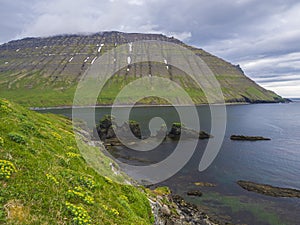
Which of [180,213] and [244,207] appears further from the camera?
[244,207]

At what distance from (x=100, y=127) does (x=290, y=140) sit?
7918cm

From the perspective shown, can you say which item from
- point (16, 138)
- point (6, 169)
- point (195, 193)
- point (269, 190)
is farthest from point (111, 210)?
point (269, 190)

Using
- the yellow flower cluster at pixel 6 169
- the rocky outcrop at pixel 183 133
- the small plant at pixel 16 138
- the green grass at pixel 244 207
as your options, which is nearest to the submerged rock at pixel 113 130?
the rocky outcrop at pixel 183 133

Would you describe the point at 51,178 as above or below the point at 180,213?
above

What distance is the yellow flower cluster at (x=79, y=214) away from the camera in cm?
1016

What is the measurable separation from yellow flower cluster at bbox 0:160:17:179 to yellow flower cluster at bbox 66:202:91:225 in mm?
2907

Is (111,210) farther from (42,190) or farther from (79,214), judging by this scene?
(42,190)

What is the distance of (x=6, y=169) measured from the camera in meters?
10.8

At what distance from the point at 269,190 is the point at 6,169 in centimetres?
5097

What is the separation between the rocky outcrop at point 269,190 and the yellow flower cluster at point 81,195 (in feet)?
150

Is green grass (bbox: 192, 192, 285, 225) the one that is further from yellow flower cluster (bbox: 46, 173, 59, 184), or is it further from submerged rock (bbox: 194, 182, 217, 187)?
yellow flower cluster (bbox: 46, 173, 59, 184)

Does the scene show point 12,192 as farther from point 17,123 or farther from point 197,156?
point 197,156

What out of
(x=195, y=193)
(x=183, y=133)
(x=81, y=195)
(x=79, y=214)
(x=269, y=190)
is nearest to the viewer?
(x=79, y=214)

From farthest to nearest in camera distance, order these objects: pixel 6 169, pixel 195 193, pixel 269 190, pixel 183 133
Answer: pixel 183 133 < pixel 269 190 < pixel 195 193 < pixel 6 169
